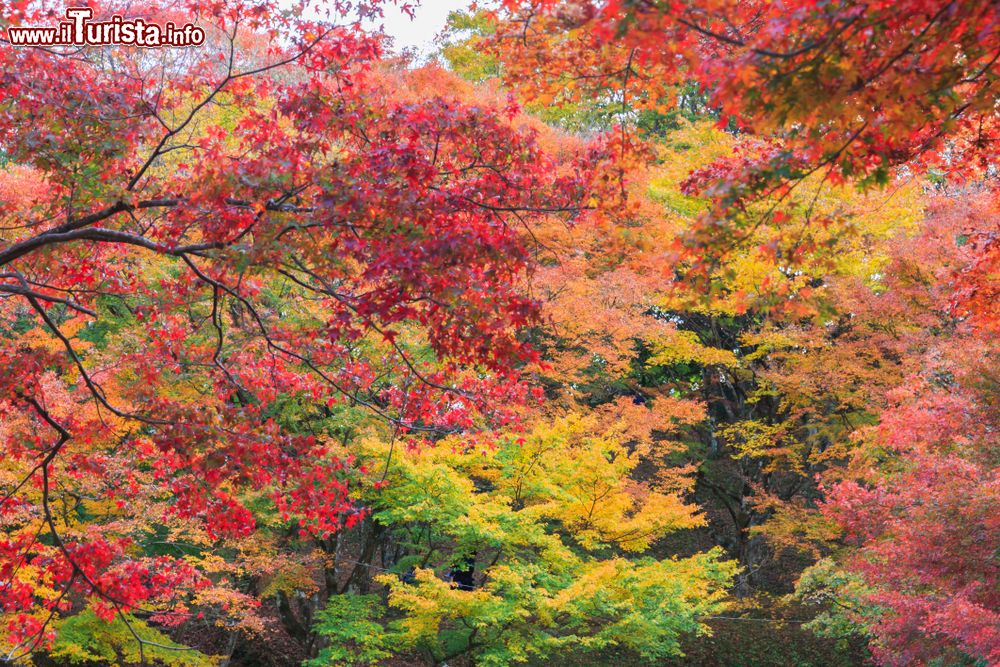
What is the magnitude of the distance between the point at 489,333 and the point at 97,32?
3.34m

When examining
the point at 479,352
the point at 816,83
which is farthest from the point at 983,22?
the point at 479,352

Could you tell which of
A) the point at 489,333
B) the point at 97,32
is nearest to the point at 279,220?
the point at 489,333

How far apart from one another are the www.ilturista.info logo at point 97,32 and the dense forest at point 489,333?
12 cm

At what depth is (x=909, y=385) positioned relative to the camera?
11.5 metres

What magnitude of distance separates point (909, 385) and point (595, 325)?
16.9 ft

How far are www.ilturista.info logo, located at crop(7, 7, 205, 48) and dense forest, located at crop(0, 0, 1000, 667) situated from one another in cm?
12

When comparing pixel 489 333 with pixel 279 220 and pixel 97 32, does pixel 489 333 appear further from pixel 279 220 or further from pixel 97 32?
pixel 97 32

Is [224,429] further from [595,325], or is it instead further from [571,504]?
[595,325]

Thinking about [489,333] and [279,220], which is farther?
[489,333]

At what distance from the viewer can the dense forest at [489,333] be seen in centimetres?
459

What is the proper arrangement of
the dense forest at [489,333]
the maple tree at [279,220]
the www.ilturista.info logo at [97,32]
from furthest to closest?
the www.ilturista.info logo at [97,32] < the maple tree at [279,220] < the dense forest at [489,333]

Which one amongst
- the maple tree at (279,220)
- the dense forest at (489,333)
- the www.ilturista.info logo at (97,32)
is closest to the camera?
the dense forest at (489,333)

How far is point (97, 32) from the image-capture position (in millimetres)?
5867

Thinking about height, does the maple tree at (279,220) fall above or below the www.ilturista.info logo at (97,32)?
below
